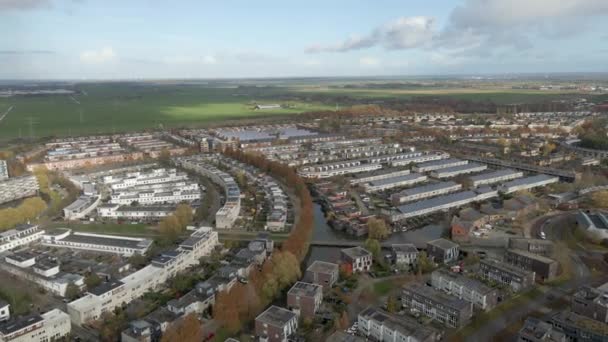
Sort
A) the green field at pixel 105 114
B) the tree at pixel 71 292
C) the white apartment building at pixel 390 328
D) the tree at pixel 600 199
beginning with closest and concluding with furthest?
the white apartment building at pixel 390 328
the tree at pixel 71 292
the tree at pixel 600 199
the green field at pixel 105 114

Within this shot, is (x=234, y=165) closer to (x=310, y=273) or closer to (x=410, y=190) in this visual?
(x=410, y=190)

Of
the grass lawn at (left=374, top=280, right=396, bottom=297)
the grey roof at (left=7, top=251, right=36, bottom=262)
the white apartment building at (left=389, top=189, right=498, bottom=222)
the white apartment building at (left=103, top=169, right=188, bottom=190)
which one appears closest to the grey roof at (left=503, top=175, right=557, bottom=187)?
the white apartment building at (left=389, top=189, right=498, bottom=222)

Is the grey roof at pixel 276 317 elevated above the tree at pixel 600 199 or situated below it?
below

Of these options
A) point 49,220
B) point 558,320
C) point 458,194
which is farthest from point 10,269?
point 458,194

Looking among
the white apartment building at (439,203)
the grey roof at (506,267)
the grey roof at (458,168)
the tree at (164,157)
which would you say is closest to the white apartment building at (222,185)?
the tree at (164,157)

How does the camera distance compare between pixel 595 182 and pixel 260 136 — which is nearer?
pixel 595 182

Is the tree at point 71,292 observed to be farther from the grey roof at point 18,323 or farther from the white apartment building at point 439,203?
the white apartment building at point 439,203

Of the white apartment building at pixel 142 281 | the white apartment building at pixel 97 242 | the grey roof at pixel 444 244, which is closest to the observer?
the white apartment building at pixel 142 281
